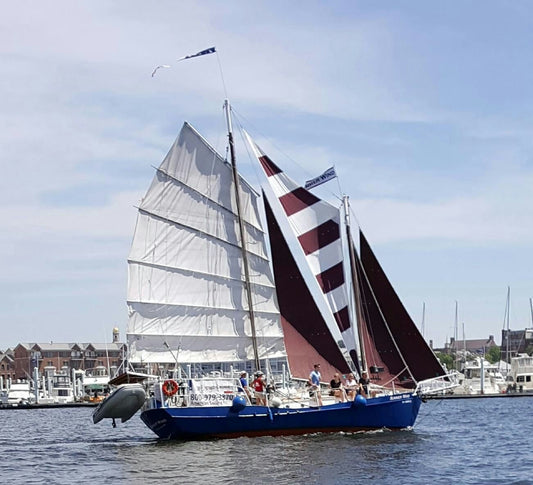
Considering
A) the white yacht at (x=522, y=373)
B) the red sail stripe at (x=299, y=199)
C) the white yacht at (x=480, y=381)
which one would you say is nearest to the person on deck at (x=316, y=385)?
the red sail stripe at (x=299, y=199)

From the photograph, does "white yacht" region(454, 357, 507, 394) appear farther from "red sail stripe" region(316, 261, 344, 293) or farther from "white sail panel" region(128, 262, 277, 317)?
"red sail stripe" region(316, 261, 344, 293)

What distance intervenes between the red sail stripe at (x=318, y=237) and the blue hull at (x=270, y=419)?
7954 mm

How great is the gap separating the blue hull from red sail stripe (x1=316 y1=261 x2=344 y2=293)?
19.4ft

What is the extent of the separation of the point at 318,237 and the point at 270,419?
9559mm

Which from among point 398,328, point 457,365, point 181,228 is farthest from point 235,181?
point 457,365

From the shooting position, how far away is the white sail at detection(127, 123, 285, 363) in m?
50.0

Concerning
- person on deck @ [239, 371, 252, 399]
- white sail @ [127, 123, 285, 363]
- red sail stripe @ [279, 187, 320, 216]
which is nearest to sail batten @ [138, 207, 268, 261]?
white sail @ [127, 123, 285, 363]

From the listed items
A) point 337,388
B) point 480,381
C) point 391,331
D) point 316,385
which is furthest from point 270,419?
point 480,381

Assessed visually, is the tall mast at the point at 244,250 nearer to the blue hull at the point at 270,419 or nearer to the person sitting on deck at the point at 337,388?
the person sitting on deck at the point at 337,388

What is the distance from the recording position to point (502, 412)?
3172 inches

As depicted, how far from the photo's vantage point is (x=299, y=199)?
164ft

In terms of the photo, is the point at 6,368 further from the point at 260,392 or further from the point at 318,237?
the point at 260,392

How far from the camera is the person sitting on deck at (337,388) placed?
46750 mm

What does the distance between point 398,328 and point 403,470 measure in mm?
13470
